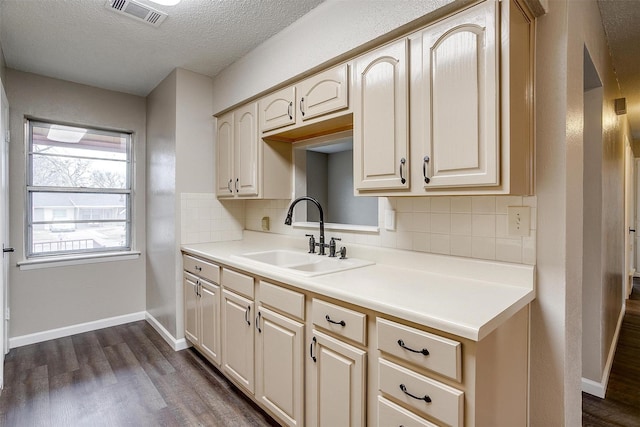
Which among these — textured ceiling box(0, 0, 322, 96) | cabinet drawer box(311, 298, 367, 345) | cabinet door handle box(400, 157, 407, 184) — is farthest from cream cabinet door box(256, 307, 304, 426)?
textured ceiling box(0, 0, 322, 96)

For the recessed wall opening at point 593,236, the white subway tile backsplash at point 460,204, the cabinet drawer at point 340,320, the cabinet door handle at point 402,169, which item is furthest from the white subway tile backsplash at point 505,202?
the recessed wall opening at point 593,236

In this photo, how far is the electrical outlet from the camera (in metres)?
1.43

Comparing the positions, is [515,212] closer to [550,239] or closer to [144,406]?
[550,239]

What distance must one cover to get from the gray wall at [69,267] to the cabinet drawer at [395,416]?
3131 mm

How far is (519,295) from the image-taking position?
4.34 feet

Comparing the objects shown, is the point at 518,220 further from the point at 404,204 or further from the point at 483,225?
the point at 404,204

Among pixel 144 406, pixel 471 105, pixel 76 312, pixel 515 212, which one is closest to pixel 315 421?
pixel 144 406

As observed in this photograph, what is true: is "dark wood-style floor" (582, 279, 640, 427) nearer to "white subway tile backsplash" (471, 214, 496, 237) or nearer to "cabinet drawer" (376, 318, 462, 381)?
"white subway tile backsplash" (471, 214, 496, 237)

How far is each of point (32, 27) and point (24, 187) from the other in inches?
55.3

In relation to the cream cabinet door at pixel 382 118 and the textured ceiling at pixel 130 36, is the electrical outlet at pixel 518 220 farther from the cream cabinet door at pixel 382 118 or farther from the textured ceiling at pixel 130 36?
the textured ceiling at pixel 130 36

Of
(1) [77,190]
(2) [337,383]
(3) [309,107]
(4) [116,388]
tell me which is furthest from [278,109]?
(1) [77,190]

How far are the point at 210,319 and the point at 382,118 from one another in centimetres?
→ 179

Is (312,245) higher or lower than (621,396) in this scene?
higher

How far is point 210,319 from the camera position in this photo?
2361 millimetres
